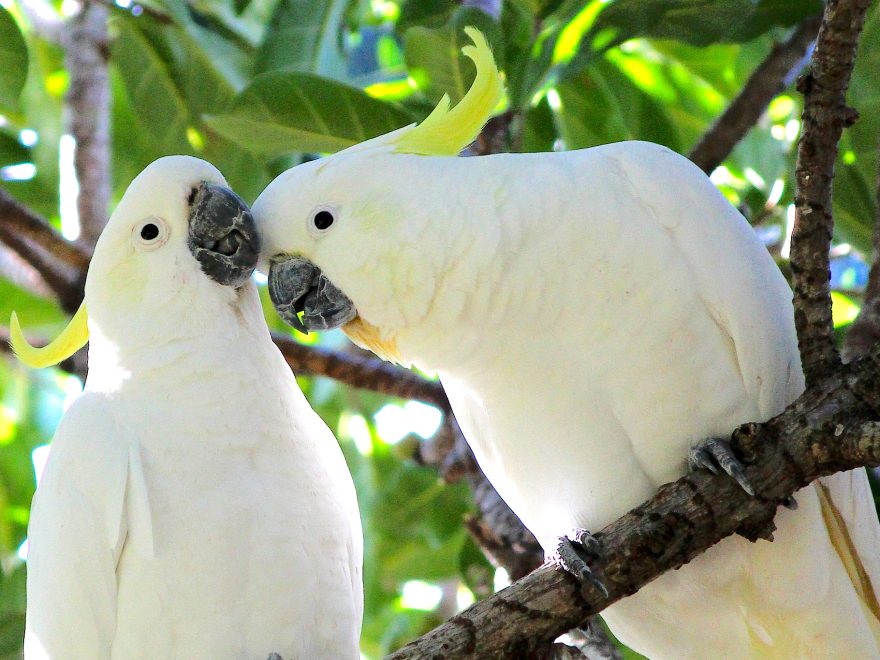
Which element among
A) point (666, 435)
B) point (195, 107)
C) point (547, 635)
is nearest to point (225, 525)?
point (547, 635)

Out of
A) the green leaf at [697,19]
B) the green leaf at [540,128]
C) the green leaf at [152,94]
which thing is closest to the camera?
the green leaf at [697,19]

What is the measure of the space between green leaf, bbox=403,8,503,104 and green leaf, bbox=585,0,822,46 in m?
0.38

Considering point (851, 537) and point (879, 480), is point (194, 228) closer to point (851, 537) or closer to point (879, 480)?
point (851, 537)

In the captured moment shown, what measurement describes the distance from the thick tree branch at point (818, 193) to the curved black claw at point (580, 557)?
627mm

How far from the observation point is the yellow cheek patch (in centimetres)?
310

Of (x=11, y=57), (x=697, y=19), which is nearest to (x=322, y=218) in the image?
(x=11, y=57)

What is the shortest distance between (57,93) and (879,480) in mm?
3985

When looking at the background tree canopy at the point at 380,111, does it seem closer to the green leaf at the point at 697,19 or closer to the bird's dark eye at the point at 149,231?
the green leaf at the point at 697,19

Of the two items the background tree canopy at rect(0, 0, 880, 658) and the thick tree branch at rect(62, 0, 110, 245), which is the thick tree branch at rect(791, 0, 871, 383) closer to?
the background tree canopy at rect(0, 0, 880, 658)

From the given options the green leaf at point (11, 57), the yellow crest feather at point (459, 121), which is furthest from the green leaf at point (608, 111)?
the green leaf at point (11, 57)

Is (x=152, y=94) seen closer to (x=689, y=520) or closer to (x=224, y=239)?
(x=224, y=239)

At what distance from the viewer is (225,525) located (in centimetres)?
275

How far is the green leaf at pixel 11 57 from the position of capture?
368cm

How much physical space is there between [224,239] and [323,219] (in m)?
0.29
